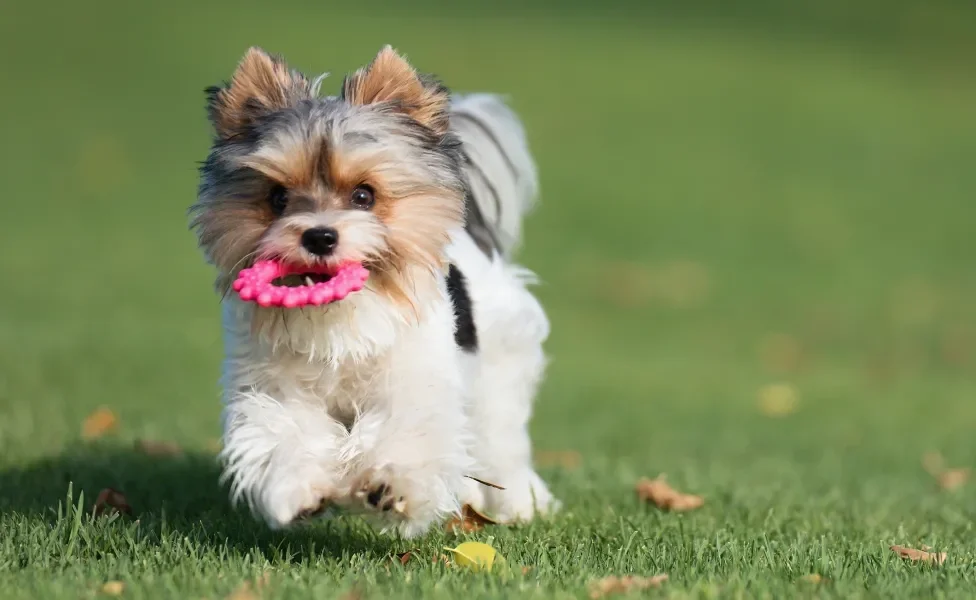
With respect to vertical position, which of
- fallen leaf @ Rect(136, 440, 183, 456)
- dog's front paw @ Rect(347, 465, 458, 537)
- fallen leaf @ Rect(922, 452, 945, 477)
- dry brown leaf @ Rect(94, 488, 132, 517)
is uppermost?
dog's front paw @ Rect(347, 465, 458, 537)

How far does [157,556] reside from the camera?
4.29 m

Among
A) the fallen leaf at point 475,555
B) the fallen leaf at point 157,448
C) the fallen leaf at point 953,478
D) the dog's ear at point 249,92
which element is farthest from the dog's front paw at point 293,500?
the fallen leaf at point 953,478

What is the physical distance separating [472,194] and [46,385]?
14.5 ft

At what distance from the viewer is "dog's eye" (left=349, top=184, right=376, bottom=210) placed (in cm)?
433

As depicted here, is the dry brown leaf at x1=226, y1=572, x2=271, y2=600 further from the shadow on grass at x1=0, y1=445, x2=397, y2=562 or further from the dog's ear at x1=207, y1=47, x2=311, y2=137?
the dog's ear at x1=207, y1=47, x2=311, y2=137

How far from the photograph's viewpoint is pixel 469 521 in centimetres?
535

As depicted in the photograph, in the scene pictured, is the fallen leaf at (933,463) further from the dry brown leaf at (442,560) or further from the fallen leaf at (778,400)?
the dry brown leaf at (442,560)

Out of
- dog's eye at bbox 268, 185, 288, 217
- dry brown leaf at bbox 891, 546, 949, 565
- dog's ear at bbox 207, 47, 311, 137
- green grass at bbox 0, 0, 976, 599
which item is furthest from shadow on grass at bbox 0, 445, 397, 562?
dry brown leaf at bbox 891, 546, 949, 565

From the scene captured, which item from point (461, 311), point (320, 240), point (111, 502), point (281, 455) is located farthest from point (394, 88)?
point (111, 502)

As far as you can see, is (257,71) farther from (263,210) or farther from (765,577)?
(765,577)

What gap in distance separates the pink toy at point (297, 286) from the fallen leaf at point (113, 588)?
3.22ft

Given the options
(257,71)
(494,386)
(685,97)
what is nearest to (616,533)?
(494,386)

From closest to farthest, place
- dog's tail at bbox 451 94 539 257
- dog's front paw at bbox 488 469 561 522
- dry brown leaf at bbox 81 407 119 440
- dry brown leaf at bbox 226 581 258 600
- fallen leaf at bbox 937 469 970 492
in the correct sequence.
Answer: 1. dry brown leaf at bbox 226 581 258 600
2. dog's front paw at bbox 488 469 561 522
3. dog's tail at bbox 451 94 539 257
4. dry brown leaf at bbox 81 407 119 440
5. fallen leaf at bbox 937 469 970 492

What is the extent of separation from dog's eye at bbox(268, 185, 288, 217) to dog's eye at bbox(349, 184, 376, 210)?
23 centimetres
